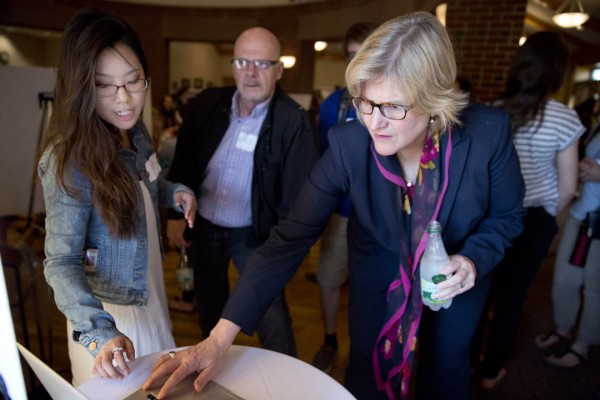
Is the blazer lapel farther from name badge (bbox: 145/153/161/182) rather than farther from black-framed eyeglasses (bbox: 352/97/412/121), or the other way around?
name badge (bbox: 145/153/161/182)

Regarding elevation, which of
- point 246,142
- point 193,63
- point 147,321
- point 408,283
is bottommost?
point 147,321

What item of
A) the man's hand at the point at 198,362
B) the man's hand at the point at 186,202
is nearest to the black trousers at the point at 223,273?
the man's hand at the point at 186,202

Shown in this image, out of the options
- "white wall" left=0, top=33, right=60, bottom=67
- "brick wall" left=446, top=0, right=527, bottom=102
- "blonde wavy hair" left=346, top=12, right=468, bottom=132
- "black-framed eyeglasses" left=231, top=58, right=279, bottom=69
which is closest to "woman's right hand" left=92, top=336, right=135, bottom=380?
"blonde wavy hair" left=346, top=12, right=468, bottom=132

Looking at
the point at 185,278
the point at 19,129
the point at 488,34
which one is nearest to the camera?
the point at 185,278

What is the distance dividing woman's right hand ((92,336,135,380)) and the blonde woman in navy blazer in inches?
3.2

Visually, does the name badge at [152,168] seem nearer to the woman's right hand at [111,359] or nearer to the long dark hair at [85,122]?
the long dark hair at [85,122]

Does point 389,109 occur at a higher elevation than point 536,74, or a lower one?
lower

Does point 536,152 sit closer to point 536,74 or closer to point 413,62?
point 536,74

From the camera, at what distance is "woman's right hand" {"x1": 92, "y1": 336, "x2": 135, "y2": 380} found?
0.97 meters

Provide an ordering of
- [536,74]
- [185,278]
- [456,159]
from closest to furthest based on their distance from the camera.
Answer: [456,159], [536,74], [185,278]

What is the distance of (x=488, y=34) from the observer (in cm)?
446

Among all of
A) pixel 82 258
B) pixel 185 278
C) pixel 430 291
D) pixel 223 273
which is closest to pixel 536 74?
pixel 430 291

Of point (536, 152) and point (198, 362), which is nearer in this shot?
point (198, 362)

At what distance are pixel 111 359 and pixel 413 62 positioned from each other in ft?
3.20
